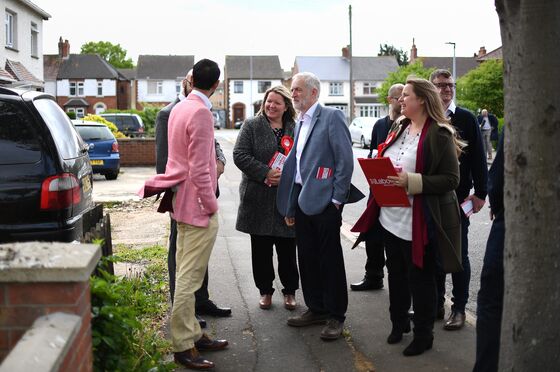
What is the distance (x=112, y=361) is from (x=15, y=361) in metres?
1.40

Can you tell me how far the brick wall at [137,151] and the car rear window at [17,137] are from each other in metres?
20.4

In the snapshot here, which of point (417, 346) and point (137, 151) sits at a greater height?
point (137, 151)

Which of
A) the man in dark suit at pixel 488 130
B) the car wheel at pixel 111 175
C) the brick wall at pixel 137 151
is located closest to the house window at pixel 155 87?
the brick wall at pixel 137 151

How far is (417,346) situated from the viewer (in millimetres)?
5258

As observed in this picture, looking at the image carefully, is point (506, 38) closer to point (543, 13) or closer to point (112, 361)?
point (543, 13)

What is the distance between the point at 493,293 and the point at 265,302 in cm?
286

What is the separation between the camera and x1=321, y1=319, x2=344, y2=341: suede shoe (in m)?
5.63

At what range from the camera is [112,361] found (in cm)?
394

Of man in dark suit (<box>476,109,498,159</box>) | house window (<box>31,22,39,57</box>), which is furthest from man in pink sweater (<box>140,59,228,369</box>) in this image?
house window (<box>31,22,39,57</box>)

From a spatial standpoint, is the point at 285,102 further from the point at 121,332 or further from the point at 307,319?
the point at 121,332

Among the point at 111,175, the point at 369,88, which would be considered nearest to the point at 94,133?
the point at 111,175

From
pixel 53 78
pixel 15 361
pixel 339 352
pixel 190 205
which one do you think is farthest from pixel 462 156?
pixel 53 78

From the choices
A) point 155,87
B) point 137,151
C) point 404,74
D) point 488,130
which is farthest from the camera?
point 155,87

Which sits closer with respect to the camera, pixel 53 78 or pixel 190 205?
pixel 190 205
